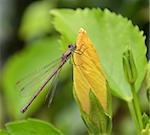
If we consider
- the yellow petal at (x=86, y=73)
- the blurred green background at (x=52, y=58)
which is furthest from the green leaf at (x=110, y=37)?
the blurred green background at (x=52, y=58)

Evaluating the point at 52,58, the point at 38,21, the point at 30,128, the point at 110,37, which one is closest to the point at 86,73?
the point at 30,128

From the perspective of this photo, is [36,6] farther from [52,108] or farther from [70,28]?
[70,28]

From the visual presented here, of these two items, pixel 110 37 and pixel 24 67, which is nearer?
pixel 110 37

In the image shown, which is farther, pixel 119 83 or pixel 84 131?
pixel 84 131

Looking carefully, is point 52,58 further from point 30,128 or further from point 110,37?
point 30,128

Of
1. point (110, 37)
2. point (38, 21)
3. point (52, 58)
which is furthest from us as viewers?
point (38, 21)

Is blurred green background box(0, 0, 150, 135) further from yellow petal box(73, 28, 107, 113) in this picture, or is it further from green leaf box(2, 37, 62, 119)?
yellow petal box(73, 28, 107, 113)

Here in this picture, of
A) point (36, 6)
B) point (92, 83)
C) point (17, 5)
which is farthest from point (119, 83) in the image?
point (17, 5)
